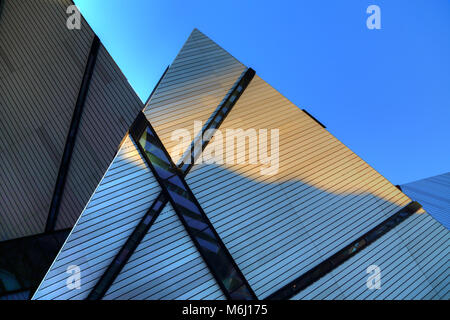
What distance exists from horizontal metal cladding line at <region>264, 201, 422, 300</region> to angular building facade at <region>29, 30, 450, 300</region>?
0.13ft

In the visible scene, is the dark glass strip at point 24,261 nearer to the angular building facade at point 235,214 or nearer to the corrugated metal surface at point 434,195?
the angular building facade at point 235,214

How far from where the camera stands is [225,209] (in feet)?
35.7

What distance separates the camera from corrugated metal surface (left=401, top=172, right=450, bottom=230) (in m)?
25.4

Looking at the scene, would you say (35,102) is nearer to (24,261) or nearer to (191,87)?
(24,261)

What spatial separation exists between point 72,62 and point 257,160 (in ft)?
34.6

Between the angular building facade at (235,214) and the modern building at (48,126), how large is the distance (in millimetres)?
4667

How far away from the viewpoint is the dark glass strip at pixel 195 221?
9.82 metres

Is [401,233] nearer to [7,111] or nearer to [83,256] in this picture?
[83,256]

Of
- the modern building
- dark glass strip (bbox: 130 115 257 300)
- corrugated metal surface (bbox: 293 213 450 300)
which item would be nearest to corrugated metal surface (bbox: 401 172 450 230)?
corrugated metal surface (bbox: 293 213 450 300)

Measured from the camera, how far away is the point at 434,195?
31.0 meters

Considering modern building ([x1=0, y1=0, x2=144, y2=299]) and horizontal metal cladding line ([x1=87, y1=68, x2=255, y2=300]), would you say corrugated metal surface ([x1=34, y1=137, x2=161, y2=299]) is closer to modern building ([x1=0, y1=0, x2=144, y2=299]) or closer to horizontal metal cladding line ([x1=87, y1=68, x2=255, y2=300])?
horizontal metal cladding line ([x1=87, y1=68, x2=255, y2=300])

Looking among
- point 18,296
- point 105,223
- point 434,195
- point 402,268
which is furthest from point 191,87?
point 434,195

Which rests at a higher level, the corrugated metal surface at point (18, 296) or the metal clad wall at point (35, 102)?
the metal clad wall at point (35, 102)

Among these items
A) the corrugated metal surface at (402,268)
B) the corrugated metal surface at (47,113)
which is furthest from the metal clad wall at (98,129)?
the corrugated metal surface at (402,268)
